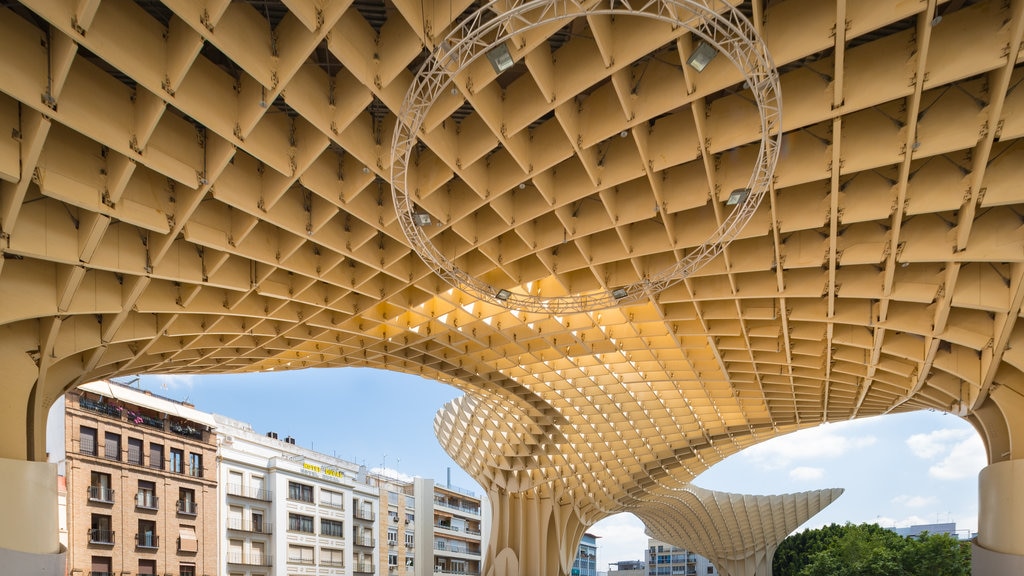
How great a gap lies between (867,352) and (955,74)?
17.3 meters

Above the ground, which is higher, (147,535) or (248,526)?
(147,535)

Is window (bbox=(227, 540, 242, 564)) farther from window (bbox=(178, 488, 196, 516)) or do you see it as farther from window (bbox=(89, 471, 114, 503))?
window (bbox=(89, 471, 114, 503))

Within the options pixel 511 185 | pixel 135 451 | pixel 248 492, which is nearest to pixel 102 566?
pixel 135 451

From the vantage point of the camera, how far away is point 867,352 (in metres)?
26.5

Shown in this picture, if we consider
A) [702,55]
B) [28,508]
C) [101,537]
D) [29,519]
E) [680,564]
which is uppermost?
[702,55]

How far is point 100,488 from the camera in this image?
5403 centimetres

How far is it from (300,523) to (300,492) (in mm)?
3176

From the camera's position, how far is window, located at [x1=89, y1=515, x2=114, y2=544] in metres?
52.5

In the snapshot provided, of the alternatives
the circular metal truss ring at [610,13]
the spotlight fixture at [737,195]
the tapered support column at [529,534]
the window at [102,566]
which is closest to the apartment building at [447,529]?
the tapered support column at [529,534]

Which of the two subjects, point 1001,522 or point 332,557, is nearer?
point 1001,522

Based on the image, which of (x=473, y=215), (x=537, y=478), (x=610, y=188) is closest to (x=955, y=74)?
(x=610, y=188)

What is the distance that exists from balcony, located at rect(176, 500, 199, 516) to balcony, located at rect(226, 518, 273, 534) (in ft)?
14.5

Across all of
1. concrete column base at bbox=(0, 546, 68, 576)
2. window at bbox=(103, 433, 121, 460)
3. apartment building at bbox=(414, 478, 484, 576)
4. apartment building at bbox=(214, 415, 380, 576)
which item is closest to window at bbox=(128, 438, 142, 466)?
window at bbox=(103, 433, 121, 460)

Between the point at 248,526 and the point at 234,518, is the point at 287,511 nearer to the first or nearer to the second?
the point at 248,526
